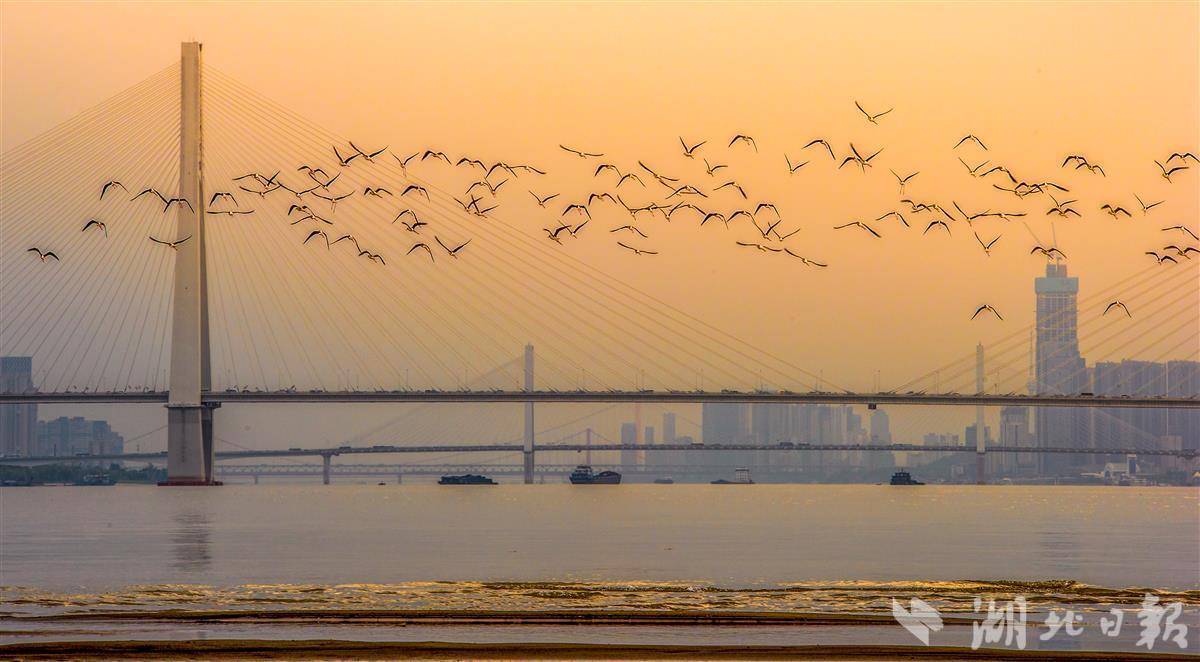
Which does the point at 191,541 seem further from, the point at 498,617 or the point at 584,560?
the point at 498,617

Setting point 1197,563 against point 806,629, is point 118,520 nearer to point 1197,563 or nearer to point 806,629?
point 1197,563

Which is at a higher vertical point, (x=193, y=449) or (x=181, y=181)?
(x=181, y=181)

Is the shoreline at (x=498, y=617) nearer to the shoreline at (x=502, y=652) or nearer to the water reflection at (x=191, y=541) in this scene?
the shoreline at (x=502, y=652)

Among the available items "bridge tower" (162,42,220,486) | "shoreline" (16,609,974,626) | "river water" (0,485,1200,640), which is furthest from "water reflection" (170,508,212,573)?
"bridge tower" (162,42,220,486)

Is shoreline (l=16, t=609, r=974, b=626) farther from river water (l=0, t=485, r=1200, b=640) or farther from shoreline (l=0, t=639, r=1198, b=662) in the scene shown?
shoreline (l=0, t=639, r=1198, b=662)

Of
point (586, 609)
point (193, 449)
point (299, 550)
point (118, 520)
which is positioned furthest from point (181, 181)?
point (586, 609)

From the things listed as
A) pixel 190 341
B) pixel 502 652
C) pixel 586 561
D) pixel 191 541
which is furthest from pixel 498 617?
pixel 190 341
